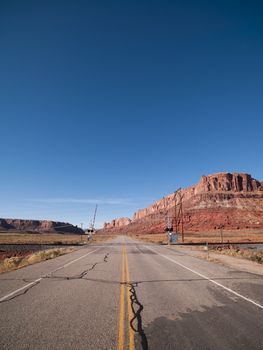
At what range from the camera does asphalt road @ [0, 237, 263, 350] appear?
4680mm

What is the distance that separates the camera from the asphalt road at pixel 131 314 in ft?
15.4

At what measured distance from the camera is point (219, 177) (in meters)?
194

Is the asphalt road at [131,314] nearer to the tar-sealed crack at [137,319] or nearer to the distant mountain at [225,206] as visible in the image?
the tar-sealed crack at [137,319]

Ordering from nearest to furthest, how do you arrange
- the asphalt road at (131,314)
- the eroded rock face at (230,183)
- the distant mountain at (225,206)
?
the asphalt road at (131,314), the distant mountain at (225,206), the eroded rock face at (230,183)

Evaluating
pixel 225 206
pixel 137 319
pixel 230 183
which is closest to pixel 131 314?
pixel 137 319

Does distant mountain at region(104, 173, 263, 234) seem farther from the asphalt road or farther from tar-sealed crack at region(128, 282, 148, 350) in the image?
tar-sealed crack at region(128, 282, 148, 350)

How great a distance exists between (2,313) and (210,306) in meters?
5.39

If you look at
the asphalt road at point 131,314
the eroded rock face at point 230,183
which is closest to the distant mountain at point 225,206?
the eroded rock face at point 230,183

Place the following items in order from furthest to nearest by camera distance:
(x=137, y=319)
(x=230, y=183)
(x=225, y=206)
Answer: (x=230, y=183) < (x=225, y=206) < (x=137, y=319)

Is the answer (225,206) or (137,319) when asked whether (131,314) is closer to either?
(137,319)

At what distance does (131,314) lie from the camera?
20.2 ft

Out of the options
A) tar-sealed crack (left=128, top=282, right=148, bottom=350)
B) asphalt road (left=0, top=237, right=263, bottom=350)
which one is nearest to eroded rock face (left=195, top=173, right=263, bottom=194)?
asphalt road (left=0, top=237, right=263, bottom=350)

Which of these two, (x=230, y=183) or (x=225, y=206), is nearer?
(x=225, y=206)

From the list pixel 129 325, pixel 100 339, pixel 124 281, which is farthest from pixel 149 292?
pixel 100 339
